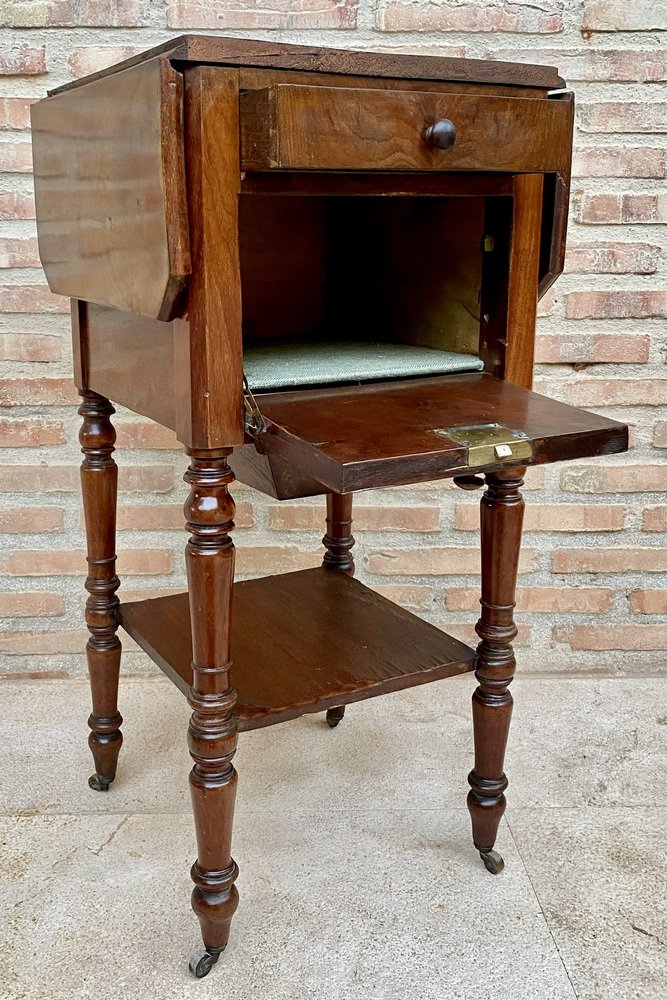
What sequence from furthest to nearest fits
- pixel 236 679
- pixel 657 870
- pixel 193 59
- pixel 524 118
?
pixel 657 870, pixel 236 679, pixel 524 118, pixel 193 59

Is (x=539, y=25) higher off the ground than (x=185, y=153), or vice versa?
(x=539, y=25)

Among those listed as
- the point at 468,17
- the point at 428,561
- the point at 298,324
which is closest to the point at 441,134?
the point at 298,324

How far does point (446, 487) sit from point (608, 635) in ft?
1.42

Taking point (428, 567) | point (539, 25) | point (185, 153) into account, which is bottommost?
point (428, 567)

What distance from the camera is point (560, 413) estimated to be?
120 centimetres

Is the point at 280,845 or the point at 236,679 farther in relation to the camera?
the point at 280,845

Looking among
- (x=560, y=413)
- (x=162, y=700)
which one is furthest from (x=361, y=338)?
(x=162, y=700)

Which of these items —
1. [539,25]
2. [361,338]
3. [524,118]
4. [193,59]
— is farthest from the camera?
[539,25]

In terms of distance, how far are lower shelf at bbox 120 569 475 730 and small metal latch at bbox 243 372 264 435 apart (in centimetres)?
33

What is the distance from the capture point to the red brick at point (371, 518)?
6.34ft

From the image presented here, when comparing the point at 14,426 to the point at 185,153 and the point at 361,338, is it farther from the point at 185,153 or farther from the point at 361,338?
the point at 185,153

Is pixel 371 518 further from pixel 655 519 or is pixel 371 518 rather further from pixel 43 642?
pixel 43 642

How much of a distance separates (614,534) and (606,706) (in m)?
0.32

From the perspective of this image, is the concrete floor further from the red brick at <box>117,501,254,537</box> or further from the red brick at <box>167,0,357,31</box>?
the red brick at <box>167,0,357,31</box>
